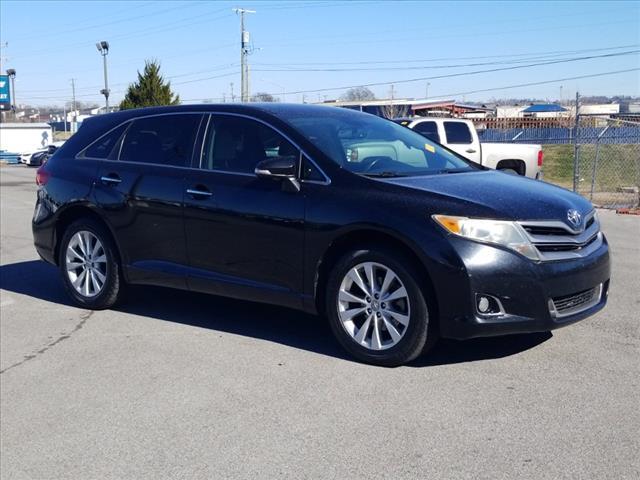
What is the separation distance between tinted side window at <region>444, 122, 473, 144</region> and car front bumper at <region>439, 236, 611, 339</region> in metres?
11.3

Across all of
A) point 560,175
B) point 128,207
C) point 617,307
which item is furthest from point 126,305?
point 560,175

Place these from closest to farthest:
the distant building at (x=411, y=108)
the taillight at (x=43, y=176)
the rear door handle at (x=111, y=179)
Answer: the rear door handle at (x=111, y=179) < the taillight at (x=43, y=176) < the distant building at (x=411, y=108)

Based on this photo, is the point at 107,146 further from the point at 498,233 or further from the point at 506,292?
the point at 506,292

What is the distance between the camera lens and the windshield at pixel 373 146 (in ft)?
18.6

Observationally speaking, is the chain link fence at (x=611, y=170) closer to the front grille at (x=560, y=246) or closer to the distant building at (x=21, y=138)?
the front grille at (x=560, y=246)

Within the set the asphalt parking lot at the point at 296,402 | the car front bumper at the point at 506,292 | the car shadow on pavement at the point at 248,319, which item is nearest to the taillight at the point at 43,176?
the car shadow on pavement at the point at 248,319

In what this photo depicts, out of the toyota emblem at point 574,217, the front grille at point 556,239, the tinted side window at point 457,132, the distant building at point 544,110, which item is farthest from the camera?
the distant building at point 544,110

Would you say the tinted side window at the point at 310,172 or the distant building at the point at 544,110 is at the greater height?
the distant building at the point at 544,110

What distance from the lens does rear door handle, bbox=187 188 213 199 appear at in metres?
6.05

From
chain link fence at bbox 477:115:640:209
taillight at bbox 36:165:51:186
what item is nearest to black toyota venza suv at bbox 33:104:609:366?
taillight at bbox 36:165:51:186

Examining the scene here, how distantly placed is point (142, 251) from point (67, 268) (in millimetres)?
1065

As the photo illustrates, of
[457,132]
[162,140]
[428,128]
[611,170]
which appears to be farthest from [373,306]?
[611,170]

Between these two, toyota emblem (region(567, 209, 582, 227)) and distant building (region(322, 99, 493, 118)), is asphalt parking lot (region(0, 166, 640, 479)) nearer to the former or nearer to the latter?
toyota emblem (region(567, 209, 582, 227))

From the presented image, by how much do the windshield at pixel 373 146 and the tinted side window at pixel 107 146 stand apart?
1.87 meters
